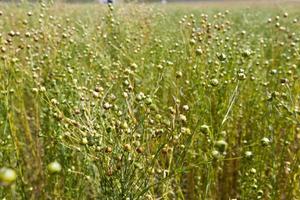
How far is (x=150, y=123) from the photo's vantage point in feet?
3.95

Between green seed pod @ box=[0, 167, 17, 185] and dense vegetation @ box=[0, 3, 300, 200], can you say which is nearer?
green seed pod @ box=[0, 167, 17, 185]

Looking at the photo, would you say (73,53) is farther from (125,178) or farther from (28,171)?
(125,178)

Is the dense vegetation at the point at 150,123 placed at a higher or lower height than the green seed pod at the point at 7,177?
lower

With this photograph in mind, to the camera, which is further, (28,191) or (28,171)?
(28,171)

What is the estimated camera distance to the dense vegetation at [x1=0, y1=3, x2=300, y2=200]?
1.03 m

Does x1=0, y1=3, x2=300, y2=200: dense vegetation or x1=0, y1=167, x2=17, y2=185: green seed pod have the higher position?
x1=0, y1=167, x2=17, y2=185: green seed pod

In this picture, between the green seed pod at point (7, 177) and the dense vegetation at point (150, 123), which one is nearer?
the green seed pod at point (7, 177)

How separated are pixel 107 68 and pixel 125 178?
93 centimetres

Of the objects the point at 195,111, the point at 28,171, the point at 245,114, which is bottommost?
the point at 28,171

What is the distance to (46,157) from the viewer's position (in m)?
1.62

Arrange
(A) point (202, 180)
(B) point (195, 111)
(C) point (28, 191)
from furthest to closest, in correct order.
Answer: (C) point (28, 191) < (A) point (202, 180) < (B) point (195, 111)

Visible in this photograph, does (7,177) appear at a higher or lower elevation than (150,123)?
higher

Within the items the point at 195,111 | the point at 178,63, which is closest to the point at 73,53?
the point at 178,63

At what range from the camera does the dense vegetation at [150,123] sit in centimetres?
103
